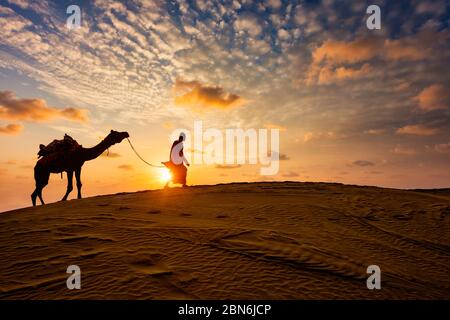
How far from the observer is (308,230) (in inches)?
293

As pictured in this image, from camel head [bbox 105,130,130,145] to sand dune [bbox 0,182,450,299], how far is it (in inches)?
148

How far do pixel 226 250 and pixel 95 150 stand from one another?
9.14 meters

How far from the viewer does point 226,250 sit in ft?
19.2

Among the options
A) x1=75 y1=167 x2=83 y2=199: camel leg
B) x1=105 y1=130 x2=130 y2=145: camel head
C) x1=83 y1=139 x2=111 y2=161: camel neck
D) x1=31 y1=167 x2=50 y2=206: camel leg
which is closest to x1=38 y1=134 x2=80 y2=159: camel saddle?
x1=83 y1=139 x2=111 y2=161: camel neck

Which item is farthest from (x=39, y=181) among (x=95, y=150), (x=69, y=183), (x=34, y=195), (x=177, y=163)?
(x=177, y=163)

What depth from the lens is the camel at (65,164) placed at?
11.9 m

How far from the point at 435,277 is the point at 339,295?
7.70 feet

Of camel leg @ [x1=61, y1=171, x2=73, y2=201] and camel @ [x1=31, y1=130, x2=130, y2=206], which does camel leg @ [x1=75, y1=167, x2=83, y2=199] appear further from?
camel leg @ [x1=61, y1=171, x2=73, y2=201]

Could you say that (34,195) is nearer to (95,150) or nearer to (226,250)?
(95,150)

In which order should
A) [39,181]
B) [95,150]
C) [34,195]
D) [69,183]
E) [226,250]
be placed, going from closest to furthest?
[226,250]
[39,181]
[34,195]
[69,183]
[95,150]

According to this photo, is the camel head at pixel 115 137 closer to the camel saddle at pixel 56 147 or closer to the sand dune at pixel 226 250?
the camel saddle at pixel 56 147
